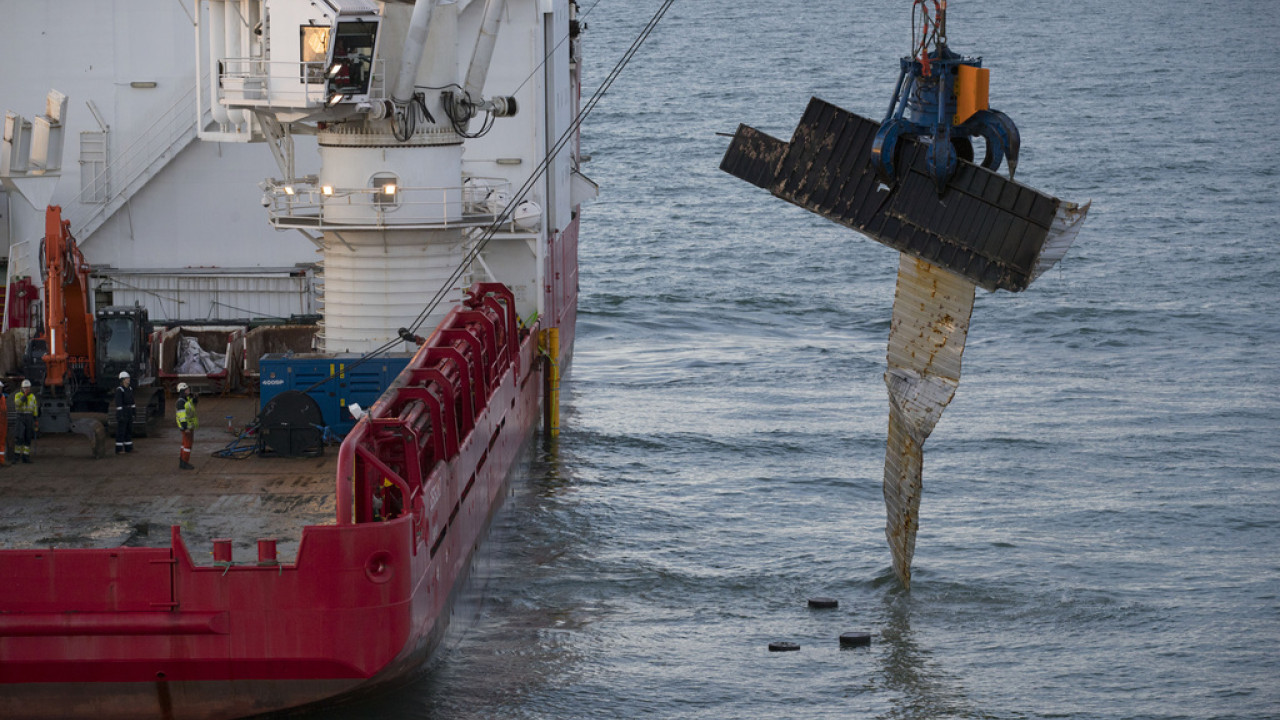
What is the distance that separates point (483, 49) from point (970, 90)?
11.9m

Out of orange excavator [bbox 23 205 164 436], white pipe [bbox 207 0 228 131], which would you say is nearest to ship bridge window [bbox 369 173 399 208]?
white pipe [bbox 207 0 228 131]

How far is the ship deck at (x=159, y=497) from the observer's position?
1947cm

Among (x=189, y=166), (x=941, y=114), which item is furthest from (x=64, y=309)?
(x=941, y=114)

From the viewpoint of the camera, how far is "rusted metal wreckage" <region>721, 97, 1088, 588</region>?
60.5ft

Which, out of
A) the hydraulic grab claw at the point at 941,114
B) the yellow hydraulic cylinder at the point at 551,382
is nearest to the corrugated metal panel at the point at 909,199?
the hydraulic grab claw at the point at 941,114

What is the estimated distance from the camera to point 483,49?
2786 centimetres

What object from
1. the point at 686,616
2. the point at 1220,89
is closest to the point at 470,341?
the point at 686,616

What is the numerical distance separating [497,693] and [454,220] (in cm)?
953

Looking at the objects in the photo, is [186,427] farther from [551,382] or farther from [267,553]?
[551,382]

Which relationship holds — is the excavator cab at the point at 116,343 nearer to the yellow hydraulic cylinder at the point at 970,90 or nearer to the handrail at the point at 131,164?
the handrail at the point at 131,164

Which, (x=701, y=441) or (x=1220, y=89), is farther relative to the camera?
(x=1220, y=89)

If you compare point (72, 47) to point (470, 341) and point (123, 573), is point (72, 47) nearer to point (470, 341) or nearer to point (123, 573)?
point (470, 341)

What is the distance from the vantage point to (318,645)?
16969mm

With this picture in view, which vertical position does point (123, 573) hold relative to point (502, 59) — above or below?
below
